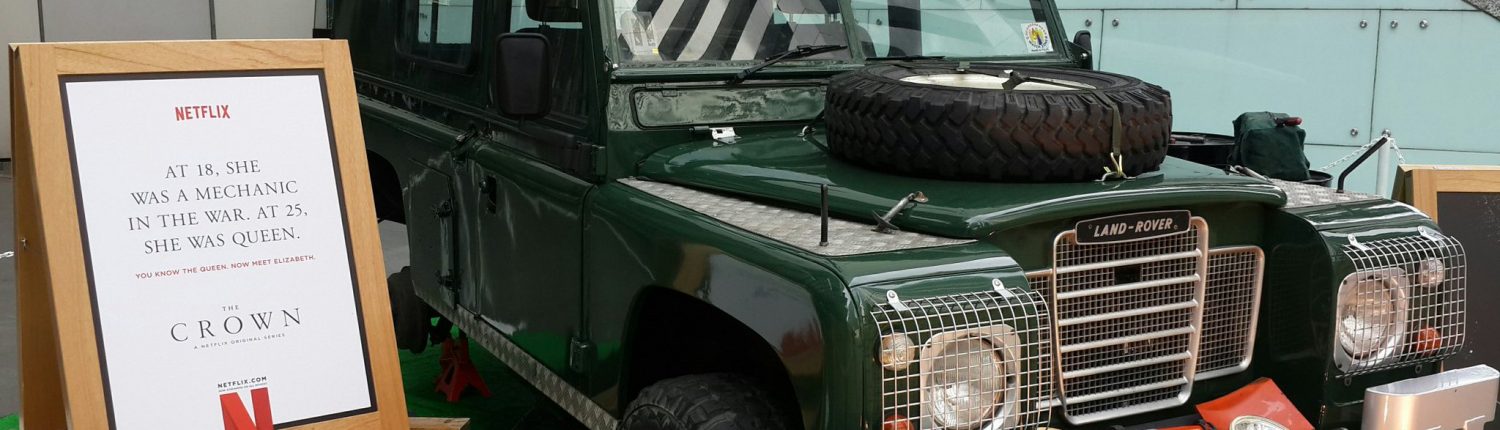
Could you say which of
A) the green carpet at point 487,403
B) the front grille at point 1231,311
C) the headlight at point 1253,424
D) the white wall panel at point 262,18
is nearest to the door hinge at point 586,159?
the green carpet at point 487,403

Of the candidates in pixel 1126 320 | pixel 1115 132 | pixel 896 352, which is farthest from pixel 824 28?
pixel 896 352

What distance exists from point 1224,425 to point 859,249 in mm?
922

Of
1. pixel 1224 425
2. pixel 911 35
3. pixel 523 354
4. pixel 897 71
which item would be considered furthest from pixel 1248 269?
pixel 523 354

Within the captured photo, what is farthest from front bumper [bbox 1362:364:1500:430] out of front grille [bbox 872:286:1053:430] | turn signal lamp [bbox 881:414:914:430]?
turn signal lamp [bbox 881:414:914:430]

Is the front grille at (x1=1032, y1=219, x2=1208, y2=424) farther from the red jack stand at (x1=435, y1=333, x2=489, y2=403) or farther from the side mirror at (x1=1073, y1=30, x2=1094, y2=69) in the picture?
the red jack stand at (x1=435, y1=333, x2=489, y2=403)

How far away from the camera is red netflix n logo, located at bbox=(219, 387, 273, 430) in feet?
9.29

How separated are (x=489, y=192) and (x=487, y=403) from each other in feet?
4.94

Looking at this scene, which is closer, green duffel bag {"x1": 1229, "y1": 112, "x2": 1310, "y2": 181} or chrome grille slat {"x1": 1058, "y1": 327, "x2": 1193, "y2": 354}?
chrome grille slat {"x1": 1058, "y1": 327, "x2": 1193, "y2": 354}

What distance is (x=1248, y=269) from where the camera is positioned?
3.10m

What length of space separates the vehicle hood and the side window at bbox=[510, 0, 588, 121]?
13.1 inches

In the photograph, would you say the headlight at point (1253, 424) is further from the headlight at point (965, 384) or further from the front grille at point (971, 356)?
the headlight at point (965, 384)

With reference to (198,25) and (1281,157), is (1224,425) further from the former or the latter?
(198,25)

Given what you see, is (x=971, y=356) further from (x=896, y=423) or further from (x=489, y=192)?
(x=489, y=192)

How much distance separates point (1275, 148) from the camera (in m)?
5.09
